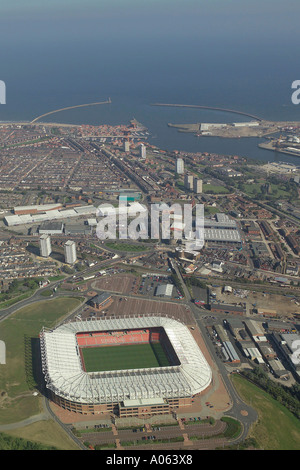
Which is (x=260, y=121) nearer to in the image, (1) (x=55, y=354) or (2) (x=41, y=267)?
(2) (x=41, y=267)

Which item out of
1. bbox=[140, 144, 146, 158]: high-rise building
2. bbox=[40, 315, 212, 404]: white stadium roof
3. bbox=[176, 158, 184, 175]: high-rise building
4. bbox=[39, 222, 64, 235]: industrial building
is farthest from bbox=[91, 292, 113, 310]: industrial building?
bbox=[140, 144, 146, 158]: high-rise building

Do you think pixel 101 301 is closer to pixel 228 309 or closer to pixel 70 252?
pixel 70 252

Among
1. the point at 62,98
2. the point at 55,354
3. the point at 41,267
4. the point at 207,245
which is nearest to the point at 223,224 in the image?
the point at 207,245

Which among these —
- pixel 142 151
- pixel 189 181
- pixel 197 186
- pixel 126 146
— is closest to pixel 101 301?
pixel 197 186

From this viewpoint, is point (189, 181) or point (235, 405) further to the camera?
point (189, 181)

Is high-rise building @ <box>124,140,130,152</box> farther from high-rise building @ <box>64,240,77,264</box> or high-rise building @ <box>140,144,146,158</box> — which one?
high-rise building @ <box>64,240,77,264</box>

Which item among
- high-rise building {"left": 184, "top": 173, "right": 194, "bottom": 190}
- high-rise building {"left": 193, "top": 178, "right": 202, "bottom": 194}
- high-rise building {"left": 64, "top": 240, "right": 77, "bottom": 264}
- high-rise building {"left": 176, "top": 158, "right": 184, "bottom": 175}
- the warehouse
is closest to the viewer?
the warehouse

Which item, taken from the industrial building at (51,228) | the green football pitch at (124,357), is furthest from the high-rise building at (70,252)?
the green football pitch at (124,357)
